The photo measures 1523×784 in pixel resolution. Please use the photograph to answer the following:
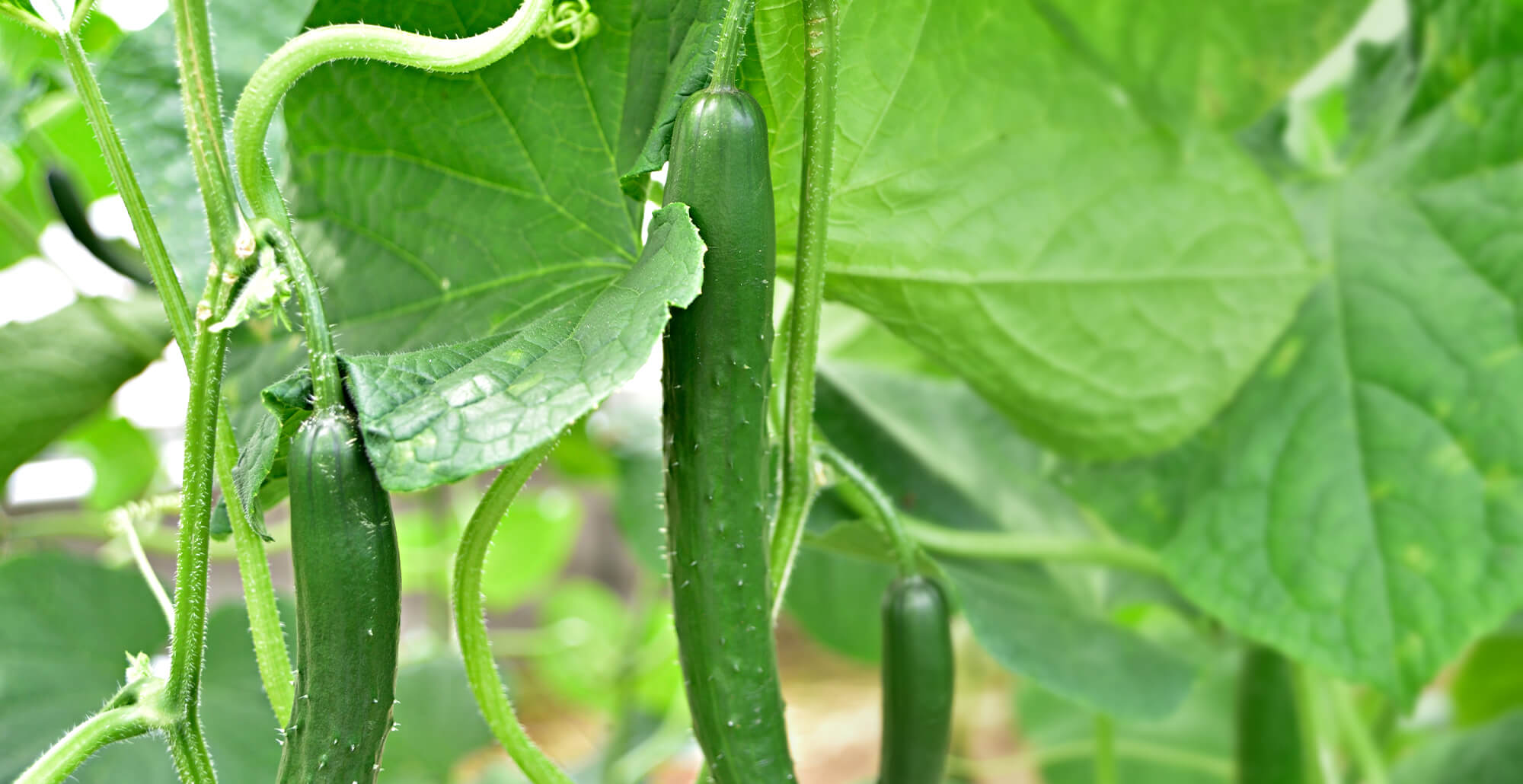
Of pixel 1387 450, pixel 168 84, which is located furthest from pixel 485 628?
pixel 1387 450

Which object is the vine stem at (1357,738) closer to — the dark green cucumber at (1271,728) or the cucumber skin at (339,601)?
the dark green cucumber at (1271,728)

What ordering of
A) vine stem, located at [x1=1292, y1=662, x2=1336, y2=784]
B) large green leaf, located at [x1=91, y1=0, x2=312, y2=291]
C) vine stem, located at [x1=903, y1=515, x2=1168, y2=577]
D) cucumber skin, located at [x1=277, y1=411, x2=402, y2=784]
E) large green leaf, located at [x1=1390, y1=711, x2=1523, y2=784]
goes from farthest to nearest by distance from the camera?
large green leaf, located at [x1=1390, y1=711, x2=1523, y2=784], vine stem, located at [x1=1292, y1=662, x2=1336, y2=784], vine stem, located at [x1=903, y1=515, x2=1168, y2=577], large green leaf, located at [x1=91, y1=0, x2=312, y2=291], cucumber skin, located at [x1=277, y1=411, x2=402, y2=784]

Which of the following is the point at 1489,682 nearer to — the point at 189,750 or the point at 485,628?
the point at 485,628

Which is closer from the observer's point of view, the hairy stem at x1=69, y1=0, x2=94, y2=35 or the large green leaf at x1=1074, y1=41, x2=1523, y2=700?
the hairy stem at x1=69, y1=0, x2=94, y2=35

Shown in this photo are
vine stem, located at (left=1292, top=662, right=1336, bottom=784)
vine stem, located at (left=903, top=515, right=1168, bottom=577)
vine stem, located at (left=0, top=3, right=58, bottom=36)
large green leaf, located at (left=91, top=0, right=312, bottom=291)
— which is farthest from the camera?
vine stem, located at (left=1292, top=662, right=1336, bottom=784)

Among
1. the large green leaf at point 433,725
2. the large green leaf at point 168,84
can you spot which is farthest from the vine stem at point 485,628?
the large green leaf at point 433,725

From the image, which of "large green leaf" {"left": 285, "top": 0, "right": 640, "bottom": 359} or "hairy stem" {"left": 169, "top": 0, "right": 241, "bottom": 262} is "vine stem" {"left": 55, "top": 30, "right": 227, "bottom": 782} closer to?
"hairy stem" {"left": 169, "top": 0, "right": 241, "bottom": 262}

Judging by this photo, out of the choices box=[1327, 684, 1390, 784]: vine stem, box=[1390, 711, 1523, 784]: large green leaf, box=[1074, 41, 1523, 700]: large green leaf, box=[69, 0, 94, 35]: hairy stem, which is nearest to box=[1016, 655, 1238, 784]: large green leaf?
box=[1390, 711, 1523, 784]: large green leaf
